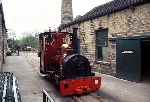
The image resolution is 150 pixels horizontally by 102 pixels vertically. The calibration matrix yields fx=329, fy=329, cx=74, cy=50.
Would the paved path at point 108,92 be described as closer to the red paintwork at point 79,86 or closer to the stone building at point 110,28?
the red paintwork at point 79,86

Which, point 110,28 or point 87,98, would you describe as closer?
point 87,98

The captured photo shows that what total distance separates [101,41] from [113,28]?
251 centimetres

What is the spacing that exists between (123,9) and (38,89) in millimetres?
6365

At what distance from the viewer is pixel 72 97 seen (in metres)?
11.8

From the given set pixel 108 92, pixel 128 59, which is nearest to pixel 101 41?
pixel 128 59

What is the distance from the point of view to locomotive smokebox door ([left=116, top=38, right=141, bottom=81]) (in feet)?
51.3

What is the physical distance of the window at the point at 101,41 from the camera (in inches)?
779

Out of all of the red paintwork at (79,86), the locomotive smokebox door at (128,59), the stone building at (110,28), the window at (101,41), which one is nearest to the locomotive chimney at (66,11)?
the stone building at (110,28)

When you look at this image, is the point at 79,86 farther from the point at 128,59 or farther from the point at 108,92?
the point at 128,59

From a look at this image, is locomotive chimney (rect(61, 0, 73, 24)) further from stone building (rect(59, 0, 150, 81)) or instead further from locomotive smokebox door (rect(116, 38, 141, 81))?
locomotive smokebox door (rect(116, 38, 141, 81))

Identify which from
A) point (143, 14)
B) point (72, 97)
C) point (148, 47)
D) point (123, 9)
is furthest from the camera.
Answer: point (148, 47)

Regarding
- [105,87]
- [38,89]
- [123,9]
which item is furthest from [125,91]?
[123,9]

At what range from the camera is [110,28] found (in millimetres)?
18609

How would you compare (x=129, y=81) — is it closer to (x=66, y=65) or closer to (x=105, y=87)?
(x=105, y=87)
